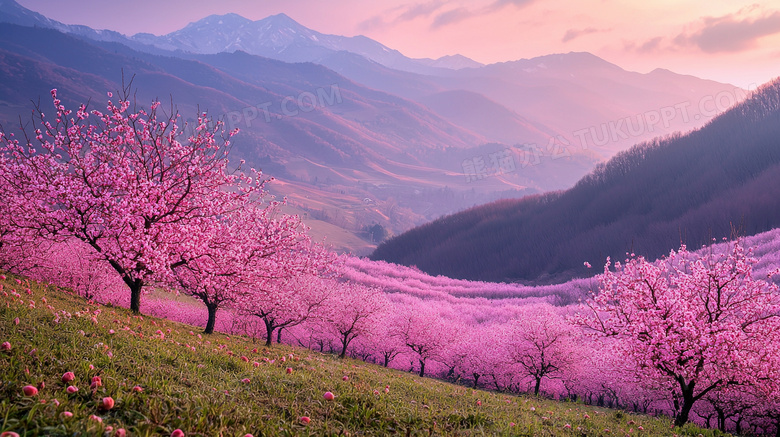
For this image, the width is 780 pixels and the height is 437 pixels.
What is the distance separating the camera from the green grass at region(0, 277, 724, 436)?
5.82 meters

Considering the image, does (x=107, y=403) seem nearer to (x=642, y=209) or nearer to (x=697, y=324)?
(x=697, y=324)

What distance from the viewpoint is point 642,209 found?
156 m

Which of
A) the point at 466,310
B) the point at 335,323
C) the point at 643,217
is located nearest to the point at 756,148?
the point at 643,217

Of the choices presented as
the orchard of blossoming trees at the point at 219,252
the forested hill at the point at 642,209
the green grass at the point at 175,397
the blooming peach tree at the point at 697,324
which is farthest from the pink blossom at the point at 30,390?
the forested hill at the point at 642,209

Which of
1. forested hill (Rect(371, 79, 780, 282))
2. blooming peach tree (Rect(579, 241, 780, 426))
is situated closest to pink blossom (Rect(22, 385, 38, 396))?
blooming peach tree (Rect(579, 241, 780, 426))

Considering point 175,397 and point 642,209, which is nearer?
point 175,397

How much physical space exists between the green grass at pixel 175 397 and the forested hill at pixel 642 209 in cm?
13054

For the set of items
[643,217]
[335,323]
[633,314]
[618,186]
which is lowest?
[335,323]

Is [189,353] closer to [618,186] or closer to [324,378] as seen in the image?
[324,378]

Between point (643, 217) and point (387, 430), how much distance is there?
16860 cm

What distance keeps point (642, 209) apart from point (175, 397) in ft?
579

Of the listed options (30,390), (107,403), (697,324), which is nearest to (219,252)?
A: (30,390)

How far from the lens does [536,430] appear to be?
966cm

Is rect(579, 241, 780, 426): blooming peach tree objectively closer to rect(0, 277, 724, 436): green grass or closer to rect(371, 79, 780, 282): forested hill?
rect(0, 277, 724, 436): green grass
